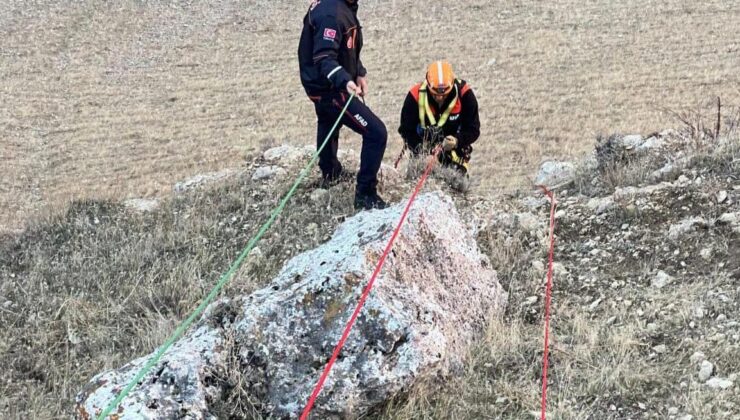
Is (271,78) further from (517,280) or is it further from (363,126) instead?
(517,280)

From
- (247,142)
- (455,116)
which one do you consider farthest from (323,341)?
(247,142)

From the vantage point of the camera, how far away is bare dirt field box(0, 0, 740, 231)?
13406 mm

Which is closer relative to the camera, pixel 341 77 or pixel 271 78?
pixel 341 77

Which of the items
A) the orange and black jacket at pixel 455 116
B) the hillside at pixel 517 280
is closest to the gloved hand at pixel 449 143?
the orange and black jacket at pixel 455 116

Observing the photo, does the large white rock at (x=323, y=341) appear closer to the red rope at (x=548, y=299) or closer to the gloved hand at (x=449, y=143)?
the red rope at (x=548, y=299)

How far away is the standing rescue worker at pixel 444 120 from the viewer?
683cm

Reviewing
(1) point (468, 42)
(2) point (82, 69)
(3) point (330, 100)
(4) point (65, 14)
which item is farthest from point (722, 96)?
(4) point (65, 14)

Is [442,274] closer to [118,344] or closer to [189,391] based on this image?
[189,391]

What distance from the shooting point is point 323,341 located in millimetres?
3369

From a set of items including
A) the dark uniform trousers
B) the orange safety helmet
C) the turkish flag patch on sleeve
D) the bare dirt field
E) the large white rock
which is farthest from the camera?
the bare dirt field

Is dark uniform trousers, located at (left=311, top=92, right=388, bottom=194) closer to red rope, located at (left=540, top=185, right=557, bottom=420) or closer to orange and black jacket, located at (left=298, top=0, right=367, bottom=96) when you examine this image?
orange and black jacket, located at (left=298, top=0, right=367, bottom=96)

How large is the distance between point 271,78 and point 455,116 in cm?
1377

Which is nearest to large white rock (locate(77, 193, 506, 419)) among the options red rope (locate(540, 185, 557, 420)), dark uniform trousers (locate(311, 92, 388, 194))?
red rope (locate(540, 185, 557, 420))

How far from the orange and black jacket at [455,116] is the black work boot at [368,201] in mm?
1588
